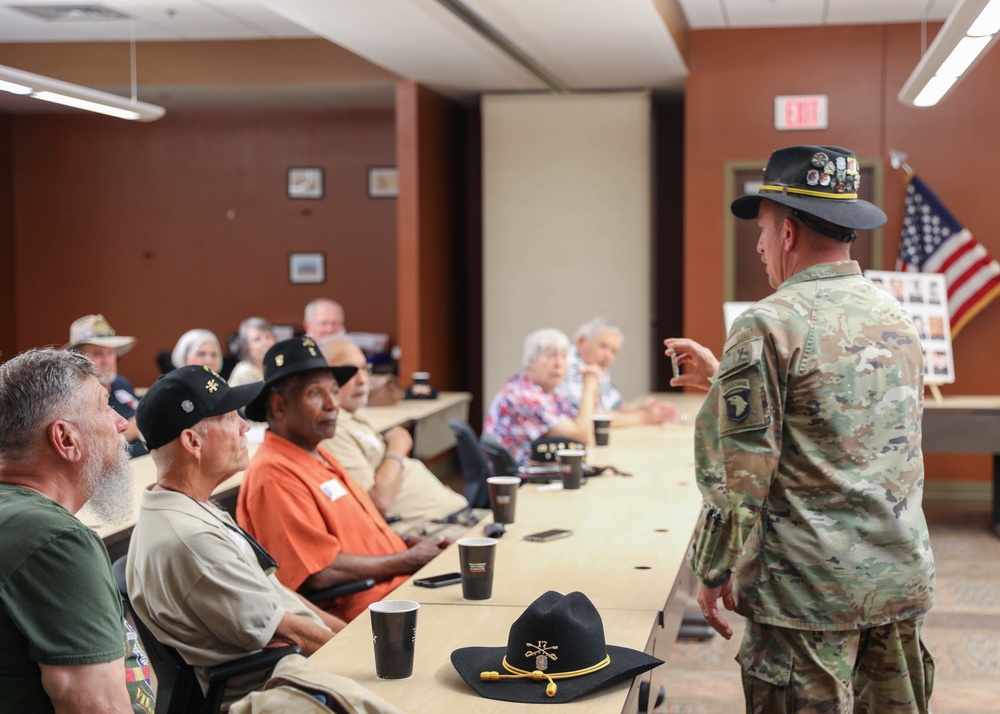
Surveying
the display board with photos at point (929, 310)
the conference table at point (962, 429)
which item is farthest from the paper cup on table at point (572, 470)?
the display board with photos at point (929, 310)

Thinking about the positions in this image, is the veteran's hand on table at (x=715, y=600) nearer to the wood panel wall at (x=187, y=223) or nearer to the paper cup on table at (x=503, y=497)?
the paper cup on table at (x=503, y=497)

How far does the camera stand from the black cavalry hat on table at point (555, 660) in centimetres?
177

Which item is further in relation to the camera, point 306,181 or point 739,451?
point 306,181

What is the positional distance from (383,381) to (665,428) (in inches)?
83.4

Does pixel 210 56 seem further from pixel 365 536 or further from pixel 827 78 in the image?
pixel 365 536

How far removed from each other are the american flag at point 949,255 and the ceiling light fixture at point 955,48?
1.55m

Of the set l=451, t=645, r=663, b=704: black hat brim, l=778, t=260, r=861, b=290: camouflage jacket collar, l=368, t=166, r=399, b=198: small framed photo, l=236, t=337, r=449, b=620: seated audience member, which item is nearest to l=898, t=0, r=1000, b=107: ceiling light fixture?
l=778, t=260, r=861, b=290: camouflage jacket collar

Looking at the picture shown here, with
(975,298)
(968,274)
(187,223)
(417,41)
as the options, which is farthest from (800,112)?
(187,223)

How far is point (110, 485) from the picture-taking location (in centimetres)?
179

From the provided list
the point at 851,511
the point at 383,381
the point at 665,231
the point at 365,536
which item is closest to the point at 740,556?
the point at 851,511

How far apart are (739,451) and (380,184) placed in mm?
7916

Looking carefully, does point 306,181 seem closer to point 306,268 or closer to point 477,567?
point 306,268

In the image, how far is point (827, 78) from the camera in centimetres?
753

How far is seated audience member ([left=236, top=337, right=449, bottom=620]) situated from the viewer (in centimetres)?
294
